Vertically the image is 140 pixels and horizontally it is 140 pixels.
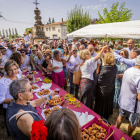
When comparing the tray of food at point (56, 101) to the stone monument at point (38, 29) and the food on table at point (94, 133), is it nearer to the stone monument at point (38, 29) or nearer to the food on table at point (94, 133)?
the food on table at point (94, 133)

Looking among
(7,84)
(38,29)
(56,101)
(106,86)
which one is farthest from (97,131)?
(38,29)

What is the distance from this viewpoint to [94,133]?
1396 millimetres

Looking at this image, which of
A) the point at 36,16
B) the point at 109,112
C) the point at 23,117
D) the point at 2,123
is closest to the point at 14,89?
the point at 23,117

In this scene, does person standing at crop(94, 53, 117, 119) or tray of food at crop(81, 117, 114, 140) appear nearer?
tray of food at crop(81, 117, 114, 140)

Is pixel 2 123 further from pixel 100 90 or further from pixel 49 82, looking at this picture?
pixel 100 90

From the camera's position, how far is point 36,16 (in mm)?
12328

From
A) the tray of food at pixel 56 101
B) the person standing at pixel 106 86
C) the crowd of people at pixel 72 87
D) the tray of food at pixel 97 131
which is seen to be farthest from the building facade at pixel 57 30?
the tray of food at pixel 97 131

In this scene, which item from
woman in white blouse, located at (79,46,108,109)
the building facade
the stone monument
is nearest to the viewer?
woman in white blouse, located at (79,46,108,109)

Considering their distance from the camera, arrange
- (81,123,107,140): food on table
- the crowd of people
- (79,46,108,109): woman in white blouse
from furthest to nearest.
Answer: (79,46,108,109): woman in white blouse → (81,123,107,140): food on table → the crowd of people

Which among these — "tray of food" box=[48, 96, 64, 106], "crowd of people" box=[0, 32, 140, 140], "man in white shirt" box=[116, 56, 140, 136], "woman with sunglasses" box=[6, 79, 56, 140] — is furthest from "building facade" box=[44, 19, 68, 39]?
"woman with sunglasses" box=[6, 79, 56, 140]

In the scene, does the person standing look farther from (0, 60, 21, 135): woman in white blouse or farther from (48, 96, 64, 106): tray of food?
(0, 60, 21, 135): woman in white blouse

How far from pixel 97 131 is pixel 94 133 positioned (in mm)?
77

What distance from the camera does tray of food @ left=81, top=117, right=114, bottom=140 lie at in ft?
4.42

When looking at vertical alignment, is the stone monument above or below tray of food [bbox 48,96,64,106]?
above
